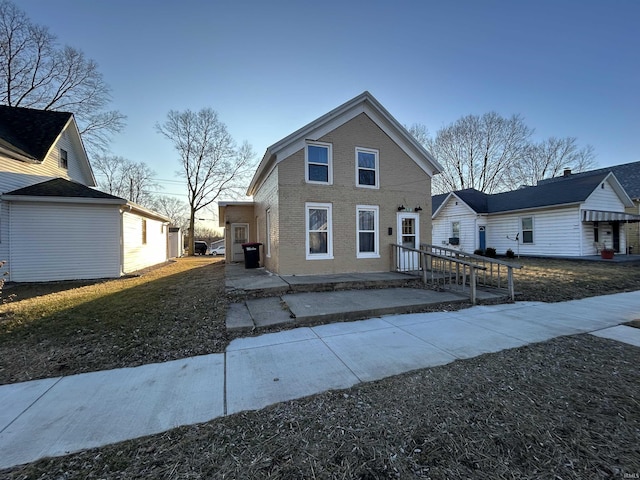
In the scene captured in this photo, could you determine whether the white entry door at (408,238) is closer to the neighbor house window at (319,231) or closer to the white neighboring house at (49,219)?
the neighbor house window at (319,231)

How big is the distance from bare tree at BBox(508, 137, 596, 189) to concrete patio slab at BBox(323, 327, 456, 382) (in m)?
35.8

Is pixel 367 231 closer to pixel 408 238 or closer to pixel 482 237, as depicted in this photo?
pixel 408 238

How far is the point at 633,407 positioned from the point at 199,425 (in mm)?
4260

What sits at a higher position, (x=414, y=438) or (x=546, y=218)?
(x=546, y=218)

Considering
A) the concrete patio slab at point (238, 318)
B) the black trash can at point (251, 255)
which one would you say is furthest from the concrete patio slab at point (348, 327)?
the black trash can at point (251, 255)

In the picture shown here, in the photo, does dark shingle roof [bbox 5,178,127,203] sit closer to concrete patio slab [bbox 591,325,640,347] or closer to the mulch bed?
the mulch bed

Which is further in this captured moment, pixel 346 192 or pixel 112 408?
pixel 346 192

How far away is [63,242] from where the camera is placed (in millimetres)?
10289

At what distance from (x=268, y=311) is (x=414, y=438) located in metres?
3.99

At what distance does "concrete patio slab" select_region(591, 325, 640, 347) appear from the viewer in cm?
434

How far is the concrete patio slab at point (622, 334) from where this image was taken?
14.2 ft

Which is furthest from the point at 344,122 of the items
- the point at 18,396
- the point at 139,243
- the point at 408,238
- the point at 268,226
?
the point at 139,243

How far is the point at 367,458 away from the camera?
1974 millimetres

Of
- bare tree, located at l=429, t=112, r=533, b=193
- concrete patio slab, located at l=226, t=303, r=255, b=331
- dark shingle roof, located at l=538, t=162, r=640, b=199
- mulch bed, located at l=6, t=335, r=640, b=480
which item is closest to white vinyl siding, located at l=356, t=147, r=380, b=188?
Answer: concrete patio slab, located at l=226, t=303, r=255, b=331
